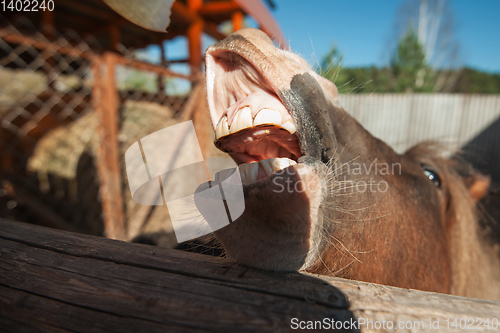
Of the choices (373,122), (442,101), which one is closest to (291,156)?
(373,122)

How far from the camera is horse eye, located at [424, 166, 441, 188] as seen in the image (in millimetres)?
2060

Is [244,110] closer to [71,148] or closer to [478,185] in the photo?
[478,185]

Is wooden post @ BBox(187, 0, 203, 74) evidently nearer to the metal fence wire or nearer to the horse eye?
the metal fence wire

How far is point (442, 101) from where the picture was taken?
10.9 metres

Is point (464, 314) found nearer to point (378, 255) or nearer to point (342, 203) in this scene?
point (342, 203)

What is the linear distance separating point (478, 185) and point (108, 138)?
395 centimetres

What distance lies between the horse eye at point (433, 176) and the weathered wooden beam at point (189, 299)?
56.4 inches

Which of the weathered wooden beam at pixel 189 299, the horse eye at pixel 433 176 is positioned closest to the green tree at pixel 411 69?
the horse eye at pixel 433 176

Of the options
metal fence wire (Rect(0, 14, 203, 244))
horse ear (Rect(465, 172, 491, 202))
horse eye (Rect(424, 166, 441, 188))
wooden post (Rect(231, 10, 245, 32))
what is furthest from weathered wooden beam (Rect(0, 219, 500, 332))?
metal fence wire (Rect(0, 14, 203, 244))

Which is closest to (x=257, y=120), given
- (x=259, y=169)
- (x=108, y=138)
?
(x=259, y=169)

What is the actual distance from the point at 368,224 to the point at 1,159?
6.24 m

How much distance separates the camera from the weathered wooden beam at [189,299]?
27.5 inches

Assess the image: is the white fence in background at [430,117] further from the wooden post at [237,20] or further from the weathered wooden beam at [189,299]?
the weathered wooden beam at [189,299]

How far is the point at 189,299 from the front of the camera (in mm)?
766
